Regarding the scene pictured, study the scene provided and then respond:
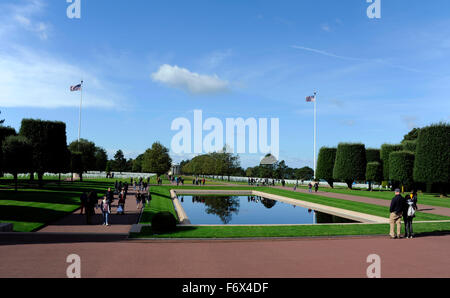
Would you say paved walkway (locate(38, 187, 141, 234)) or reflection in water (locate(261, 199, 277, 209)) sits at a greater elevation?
paved walkway (locate(38, 187, 141, 234))

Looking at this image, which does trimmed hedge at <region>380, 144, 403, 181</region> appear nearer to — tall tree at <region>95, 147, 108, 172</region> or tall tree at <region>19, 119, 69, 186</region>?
tall tree at <region>19, 119, 69, 186</region>

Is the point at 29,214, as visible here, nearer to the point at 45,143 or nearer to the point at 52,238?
the point at 52,238

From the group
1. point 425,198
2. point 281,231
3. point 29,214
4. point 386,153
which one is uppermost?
point 386,153

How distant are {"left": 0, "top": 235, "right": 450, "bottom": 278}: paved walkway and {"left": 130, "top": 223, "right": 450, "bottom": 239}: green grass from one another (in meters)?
0.98

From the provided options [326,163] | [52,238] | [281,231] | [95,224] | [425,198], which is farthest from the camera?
[326,163]

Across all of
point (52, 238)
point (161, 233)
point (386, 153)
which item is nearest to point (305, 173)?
point (386, 153)

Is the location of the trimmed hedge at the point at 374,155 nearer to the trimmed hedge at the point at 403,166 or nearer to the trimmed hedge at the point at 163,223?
the trimmed hedge at the point at 403,166

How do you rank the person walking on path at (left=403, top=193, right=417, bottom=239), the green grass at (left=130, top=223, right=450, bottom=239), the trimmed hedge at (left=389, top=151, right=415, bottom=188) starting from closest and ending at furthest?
the green grass at (left=130, top=223, right=450, bottom=239)
the person walking on path at (left=403, top=193, right=417, bottom=239)
the trimmed hedge at (left=389, top=151, right=415, bottom=188)

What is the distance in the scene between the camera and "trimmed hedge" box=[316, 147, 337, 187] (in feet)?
206

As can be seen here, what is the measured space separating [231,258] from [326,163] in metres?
55.9

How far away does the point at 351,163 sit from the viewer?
57.3 meters

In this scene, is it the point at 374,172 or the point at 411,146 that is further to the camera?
the point at 374,172

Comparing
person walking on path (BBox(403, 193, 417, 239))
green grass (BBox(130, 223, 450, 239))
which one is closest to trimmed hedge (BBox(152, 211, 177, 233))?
green grass (BBox(130, 223, 450, 239))
